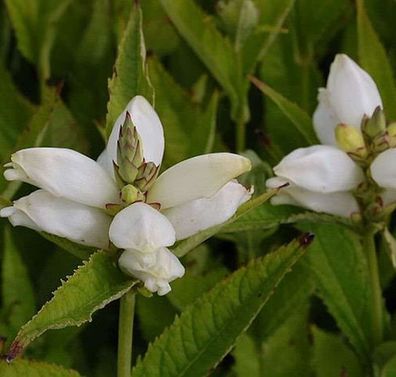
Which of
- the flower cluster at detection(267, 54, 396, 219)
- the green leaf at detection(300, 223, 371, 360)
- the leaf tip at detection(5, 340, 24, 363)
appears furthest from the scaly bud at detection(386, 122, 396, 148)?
the leaf tip at detection(5, 340, 24, 363)

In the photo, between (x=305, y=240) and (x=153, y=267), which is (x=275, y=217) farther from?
(x=153, y=267)

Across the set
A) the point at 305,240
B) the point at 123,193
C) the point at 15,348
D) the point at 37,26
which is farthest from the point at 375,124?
the point at 37,26

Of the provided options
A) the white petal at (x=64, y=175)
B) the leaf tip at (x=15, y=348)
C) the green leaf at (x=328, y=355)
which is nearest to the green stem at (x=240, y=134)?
the green leaf at (x=328, y=355)

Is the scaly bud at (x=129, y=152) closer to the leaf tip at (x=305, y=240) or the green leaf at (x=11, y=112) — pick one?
the leaf tip at (x=305, y=240)

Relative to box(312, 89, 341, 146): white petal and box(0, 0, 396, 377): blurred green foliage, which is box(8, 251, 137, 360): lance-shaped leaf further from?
box(312, 89, 341, 146): white petal

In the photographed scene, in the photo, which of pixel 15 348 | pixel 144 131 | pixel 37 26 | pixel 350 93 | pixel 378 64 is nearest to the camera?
pixel 15 348

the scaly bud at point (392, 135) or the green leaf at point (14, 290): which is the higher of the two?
the scaly bud at point (392, 135)
